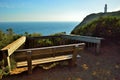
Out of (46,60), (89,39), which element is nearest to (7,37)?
(46,60)

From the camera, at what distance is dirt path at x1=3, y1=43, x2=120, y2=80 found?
16.0ft

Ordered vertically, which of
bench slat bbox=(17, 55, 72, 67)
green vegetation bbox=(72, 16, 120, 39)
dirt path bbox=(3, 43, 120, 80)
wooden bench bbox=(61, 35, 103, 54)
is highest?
green vegetation bbox=(72, 16, 120, 39)

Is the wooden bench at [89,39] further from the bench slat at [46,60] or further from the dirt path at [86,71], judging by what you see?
the bench slat at [46,60]

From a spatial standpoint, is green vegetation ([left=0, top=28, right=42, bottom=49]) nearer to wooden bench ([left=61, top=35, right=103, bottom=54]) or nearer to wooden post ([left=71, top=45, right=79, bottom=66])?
wooden bench ([left=61, top=35, right=103, bottom=54])

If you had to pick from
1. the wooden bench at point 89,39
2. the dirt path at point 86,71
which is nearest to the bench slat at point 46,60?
the dirt path at point 86,71

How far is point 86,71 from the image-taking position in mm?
5410

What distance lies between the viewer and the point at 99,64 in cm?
601

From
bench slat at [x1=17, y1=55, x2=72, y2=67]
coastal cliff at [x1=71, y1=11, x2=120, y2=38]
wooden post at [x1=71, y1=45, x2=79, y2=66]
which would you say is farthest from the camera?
coastal cliff at [x1=71, y1=11, x2=120, y2=38]

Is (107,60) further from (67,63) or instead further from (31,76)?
(31,76)

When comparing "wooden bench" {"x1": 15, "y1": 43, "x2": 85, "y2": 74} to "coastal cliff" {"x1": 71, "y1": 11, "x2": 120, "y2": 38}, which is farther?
"coastal cliff" {"x1": 71, "y1": 11, "x2": 120, "y2": 38}

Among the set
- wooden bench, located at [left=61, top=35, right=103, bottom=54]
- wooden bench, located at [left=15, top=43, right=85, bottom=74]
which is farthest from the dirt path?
wooden bench, located at [left=61, top=35, right=103, bottom=54]

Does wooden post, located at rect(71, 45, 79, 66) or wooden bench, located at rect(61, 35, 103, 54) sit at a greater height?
wooden bench, located at rect(61, 35, 103, 54)

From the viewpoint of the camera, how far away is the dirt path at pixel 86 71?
4887 millimetres

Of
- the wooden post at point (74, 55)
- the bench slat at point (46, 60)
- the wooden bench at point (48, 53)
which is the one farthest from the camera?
the wooden post at point (74, 55)
